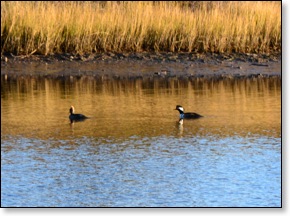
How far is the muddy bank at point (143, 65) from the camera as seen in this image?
18219mm

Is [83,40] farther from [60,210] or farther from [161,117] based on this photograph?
[60,210]

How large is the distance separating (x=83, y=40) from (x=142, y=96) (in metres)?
4.22

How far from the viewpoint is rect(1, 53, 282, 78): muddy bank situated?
1822 cm

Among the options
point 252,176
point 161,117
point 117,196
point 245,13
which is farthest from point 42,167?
point 245,13

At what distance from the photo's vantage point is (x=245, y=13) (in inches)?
803

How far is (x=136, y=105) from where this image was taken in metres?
14.2

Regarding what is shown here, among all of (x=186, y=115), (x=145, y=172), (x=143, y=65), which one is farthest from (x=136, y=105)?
(x=145, y=172)

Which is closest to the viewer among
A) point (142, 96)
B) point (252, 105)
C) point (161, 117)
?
point (161, 117)

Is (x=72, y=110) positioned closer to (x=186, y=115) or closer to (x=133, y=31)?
(x=186, y=115)

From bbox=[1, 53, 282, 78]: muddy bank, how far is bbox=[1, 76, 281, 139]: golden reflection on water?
1.58 feet

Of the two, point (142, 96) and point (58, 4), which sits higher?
point (58, 4)

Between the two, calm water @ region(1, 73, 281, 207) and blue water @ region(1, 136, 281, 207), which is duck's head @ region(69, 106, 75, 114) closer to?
calm water @ region(1, 73, 281, 207)

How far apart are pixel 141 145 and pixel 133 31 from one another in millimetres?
8543

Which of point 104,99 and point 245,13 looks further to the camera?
point 245,13
